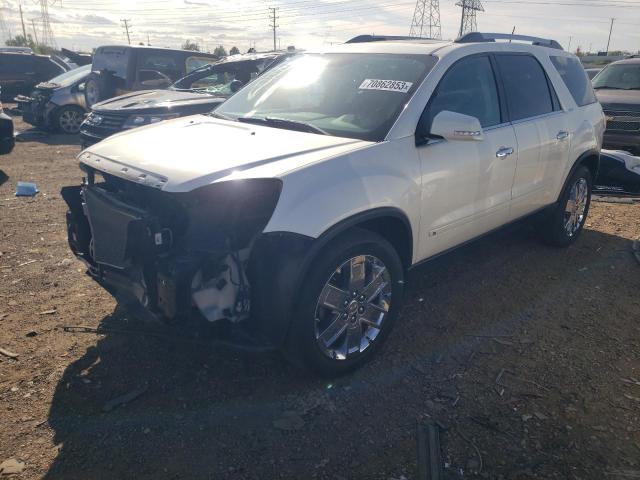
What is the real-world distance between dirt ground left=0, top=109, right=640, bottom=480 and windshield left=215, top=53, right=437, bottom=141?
149 cm

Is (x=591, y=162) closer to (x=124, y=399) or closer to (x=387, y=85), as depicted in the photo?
(x=387, y=85)

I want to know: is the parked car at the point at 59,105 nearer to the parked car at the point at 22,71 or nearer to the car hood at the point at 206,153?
the parked car at the point at 22,71

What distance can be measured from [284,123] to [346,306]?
1.32m

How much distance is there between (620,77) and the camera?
34.6 feet

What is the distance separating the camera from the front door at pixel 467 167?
3.59 m

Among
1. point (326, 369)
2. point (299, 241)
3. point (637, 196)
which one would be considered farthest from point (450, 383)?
point (637, 196)

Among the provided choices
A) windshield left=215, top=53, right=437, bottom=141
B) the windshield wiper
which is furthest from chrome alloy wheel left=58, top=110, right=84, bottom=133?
the windshield wiper

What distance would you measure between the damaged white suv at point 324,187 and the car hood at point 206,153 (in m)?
0.01

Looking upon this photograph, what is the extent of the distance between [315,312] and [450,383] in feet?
3.22

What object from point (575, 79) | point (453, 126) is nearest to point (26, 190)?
point (453, 126)

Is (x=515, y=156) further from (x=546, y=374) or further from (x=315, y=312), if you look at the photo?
(x=315, y=312)

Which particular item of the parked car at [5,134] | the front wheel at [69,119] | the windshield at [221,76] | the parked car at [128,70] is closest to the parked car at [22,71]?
the front wheel at [69,119]

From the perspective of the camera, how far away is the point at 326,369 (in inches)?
124

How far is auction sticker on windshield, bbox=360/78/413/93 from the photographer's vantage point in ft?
11.8
